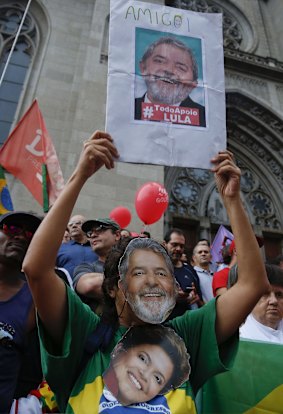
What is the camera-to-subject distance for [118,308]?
5.02 ft

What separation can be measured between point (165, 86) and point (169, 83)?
0.03 m

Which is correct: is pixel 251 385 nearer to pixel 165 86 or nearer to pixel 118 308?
pixel 118 308

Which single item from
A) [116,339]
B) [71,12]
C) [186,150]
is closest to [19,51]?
[71,12]

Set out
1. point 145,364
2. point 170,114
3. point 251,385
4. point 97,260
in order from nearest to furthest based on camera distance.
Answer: point 145,364 < point 251,385 < point 170,114 < point 97,260

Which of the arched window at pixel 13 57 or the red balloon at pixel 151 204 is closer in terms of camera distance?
the red balloon at pixel 151 204

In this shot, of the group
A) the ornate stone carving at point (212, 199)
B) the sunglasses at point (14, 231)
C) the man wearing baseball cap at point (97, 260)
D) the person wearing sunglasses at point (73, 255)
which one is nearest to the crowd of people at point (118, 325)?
the sunglasses at point (14, 231)

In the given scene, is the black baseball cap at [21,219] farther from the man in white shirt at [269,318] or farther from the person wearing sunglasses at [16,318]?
the man in white shirt at [269,318]

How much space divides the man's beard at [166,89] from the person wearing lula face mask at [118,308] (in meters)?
0.50

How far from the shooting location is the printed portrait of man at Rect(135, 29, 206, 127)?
6.34 feet

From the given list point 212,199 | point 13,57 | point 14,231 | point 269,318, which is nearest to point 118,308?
point 14,231

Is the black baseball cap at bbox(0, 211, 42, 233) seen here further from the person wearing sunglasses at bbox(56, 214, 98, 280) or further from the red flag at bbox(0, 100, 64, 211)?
the red flag at bbox(0, 100, 64, 211)

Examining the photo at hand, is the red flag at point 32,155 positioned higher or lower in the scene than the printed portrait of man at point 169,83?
higher

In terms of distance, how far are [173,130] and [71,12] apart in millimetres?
11170

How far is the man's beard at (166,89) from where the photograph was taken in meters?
1.96
